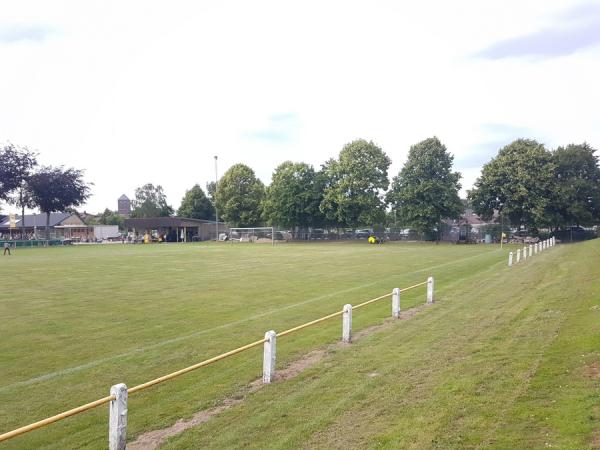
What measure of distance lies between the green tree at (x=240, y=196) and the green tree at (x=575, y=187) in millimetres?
47039

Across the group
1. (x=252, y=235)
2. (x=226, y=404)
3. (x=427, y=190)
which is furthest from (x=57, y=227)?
(x=226, y=404)

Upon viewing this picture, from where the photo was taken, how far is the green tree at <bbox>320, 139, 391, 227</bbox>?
70.5 metres

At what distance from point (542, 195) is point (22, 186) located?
242 ft

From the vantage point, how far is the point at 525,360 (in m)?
8.43

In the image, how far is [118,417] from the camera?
5094mm

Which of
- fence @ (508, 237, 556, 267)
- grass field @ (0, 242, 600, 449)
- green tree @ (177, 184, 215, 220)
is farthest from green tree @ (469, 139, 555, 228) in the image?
green tree @ (177, 184, 215, 220)

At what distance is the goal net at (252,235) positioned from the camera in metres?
79.4

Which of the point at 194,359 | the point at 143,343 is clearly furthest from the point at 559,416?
the point at 143,343

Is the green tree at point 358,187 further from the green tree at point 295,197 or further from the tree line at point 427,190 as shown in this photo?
the green tree at point 295,197

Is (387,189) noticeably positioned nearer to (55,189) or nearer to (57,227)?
(55,189)

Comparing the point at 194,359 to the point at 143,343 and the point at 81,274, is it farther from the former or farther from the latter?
the point at 81,274

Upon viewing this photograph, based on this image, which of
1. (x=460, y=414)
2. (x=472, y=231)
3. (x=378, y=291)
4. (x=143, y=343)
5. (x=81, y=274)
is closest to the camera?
(x=460, y=414)

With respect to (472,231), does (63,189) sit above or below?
above

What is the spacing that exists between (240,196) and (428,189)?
36.3 metres
